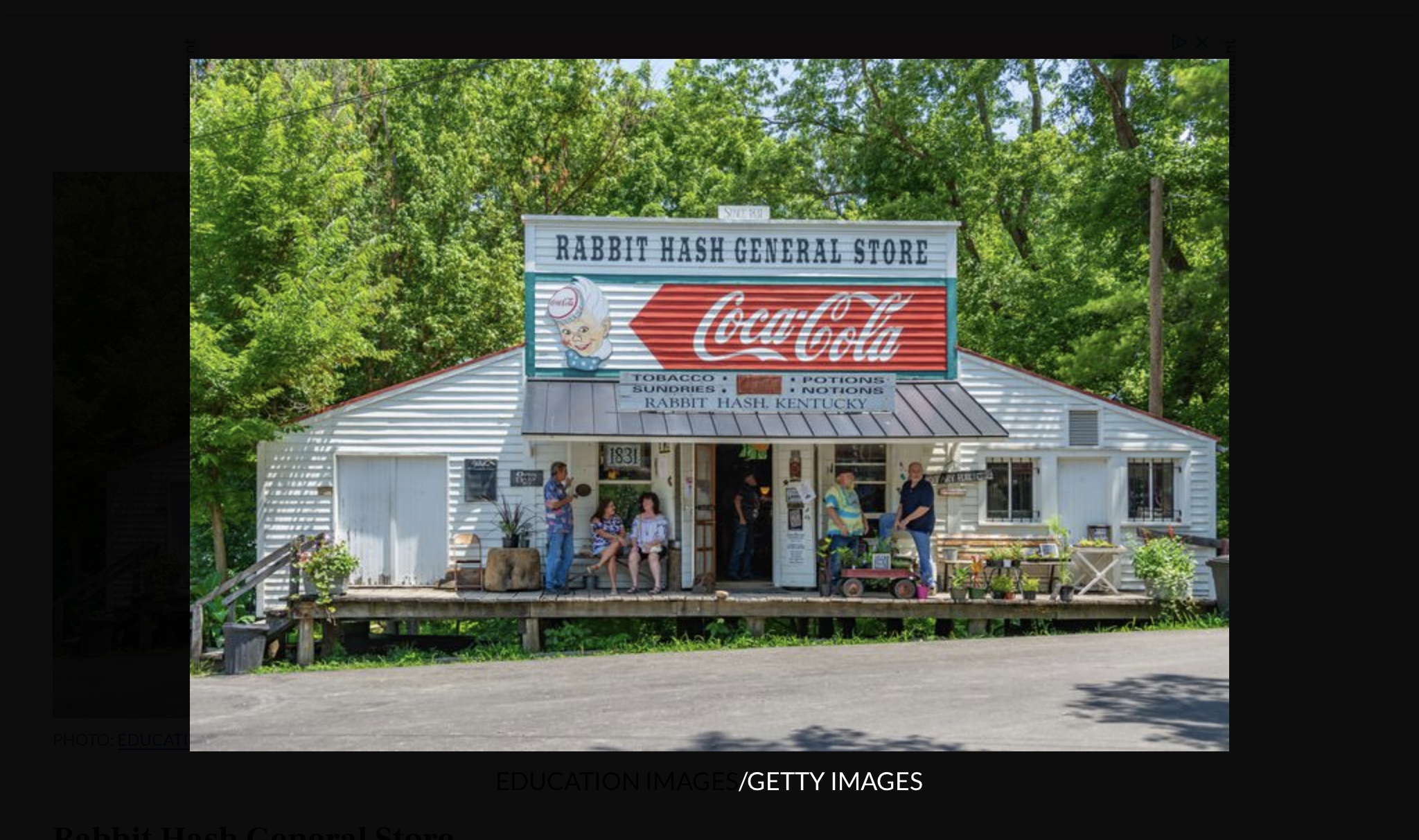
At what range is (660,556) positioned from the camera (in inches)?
572

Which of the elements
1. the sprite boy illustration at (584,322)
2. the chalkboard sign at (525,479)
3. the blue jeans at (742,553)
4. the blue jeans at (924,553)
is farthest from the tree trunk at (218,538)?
the blue jeans at (924,553)

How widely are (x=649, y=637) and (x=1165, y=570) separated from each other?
636 cm

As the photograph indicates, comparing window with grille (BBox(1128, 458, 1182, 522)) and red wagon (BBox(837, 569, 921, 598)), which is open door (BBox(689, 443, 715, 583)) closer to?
red wagon (BBox(837, 569, 921, 598))

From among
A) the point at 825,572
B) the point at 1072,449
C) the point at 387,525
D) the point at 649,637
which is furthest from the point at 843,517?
the point at 387,525

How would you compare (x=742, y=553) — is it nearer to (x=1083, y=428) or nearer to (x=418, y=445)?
Result: (x=418, y=445)

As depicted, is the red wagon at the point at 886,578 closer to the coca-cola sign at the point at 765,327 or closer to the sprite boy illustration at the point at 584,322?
the coca-cola sign at the point at 765,327

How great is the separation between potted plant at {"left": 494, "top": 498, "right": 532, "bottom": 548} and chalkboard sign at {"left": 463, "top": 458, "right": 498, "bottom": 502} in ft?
0.58

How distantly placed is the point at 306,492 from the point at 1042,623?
30.8ft

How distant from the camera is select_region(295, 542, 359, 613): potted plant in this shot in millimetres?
13656

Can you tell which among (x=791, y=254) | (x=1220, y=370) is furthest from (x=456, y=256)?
(x=1220, y=370)

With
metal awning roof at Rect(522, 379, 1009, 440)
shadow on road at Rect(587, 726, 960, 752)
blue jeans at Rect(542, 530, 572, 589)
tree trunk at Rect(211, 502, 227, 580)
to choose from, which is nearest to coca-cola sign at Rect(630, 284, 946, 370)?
metal awning roof at Rect(522, 379, 1009, 440)

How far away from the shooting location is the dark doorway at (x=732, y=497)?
15461 millimetres
